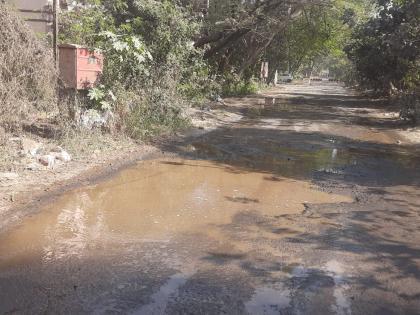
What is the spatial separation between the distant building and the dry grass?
0.63m

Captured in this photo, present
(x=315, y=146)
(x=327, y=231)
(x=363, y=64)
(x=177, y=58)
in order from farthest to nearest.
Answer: (x=363, y=64) < (x=177, y=58) < (x=315, y=146) < (x=327, y=231)

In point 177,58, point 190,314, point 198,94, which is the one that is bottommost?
point 190,314

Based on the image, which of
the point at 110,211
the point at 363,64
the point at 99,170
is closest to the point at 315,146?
the point at 99,170

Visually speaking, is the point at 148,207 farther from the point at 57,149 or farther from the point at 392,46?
the point at 392,46

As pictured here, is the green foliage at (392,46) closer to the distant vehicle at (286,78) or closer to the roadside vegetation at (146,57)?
the roadside vegetation at (146,57)

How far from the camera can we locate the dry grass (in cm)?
870

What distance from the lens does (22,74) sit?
29.6 feet

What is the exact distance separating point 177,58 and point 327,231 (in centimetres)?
897

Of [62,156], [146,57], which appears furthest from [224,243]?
[146,57]

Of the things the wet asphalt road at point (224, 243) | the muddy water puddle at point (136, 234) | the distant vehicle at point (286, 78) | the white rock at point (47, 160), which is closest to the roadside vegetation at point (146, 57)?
the white rock at point (47, 160)

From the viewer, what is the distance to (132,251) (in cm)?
537

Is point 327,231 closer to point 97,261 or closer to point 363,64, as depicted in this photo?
point 97,261

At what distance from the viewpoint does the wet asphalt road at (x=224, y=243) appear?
435 cm

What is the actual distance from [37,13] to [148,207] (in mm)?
12739
